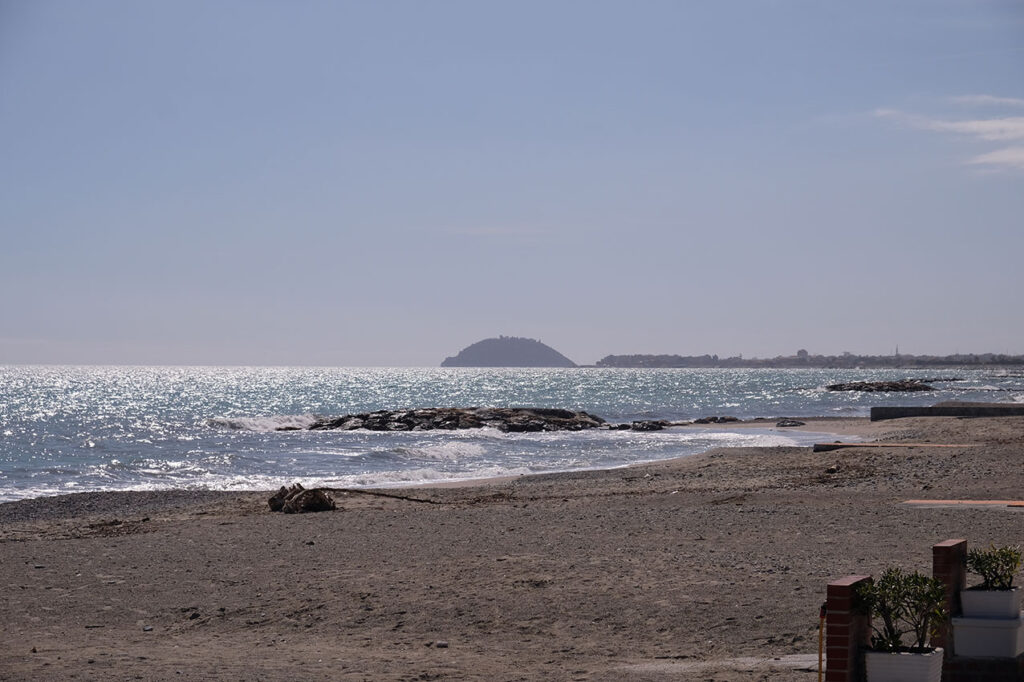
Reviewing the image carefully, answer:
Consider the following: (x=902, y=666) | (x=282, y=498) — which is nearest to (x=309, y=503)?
(x=282, y=498)

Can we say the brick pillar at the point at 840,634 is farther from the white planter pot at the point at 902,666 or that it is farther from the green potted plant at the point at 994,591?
the green potted plant at the point at 994,591

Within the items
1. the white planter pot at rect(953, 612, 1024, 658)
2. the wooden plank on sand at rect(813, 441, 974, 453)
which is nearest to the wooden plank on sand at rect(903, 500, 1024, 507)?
the white planter pot at rect(953, 612, 1024, 658)

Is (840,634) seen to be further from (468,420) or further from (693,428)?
(468,420)

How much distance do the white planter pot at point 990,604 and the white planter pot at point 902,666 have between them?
1224 millimetres

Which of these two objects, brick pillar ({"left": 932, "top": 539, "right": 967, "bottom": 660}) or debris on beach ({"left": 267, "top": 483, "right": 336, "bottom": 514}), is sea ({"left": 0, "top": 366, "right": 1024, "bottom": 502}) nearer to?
debris on beach ({"left": 267, "top": 483, "right": 336, "bottom": 514})

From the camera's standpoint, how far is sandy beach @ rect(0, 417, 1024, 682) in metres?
10.0

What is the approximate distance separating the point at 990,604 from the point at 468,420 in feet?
195

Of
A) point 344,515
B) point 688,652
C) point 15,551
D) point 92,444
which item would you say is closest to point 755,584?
point 688,652

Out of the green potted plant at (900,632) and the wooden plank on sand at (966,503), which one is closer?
the green potted plant at (900,632)

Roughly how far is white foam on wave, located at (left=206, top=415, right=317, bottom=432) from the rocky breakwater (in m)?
1.62

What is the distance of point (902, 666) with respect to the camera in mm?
6934

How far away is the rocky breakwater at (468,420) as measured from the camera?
65.6 metres

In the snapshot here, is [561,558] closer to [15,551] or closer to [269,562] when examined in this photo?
[269,562]

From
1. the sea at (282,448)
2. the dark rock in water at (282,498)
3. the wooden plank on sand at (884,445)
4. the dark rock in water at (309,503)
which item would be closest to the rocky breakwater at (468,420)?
the sea at (282,448)
